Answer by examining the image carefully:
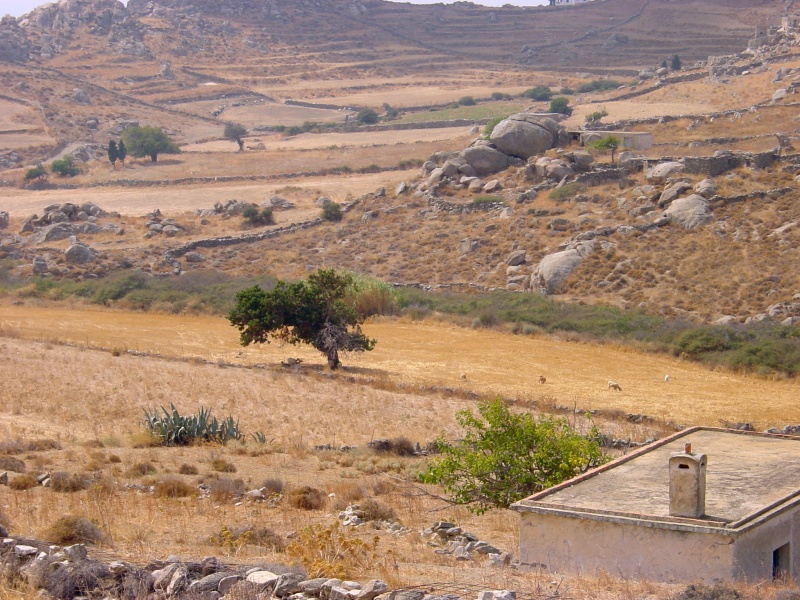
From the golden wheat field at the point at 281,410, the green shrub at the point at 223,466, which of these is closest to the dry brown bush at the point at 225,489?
the golden wheat field at the point at 281,410

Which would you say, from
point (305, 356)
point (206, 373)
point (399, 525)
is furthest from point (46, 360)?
point (399, 525)

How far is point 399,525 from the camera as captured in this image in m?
14.2

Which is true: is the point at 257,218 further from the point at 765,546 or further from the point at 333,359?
the point at 765,546

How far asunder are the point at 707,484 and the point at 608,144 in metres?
44.9

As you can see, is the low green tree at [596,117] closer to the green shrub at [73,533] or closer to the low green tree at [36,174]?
the low green tree at [36,174]

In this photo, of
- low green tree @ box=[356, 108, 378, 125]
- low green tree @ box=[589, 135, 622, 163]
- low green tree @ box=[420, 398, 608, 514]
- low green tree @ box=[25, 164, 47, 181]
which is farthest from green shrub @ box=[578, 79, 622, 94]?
low green tree @ box=[420, 398, 608, 514]

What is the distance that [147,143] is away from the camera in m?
89.0

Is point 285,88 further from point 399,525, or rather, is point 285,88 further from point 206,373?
point 399,525

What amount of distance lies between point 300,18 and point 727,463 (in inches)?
6960

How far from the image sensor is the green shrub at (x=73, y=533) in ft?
36.6

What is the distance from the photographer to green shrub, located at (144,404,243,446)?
66.3 feet

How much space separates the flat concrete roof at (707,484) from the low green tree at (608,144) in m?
41.3

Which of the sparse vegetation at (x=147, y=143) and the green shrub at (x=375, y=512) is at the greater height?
the sparse vegetation at (x=147, y=143)

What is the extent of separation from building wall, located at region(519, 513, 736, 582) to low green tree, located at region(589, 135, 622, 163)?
45991 mm
